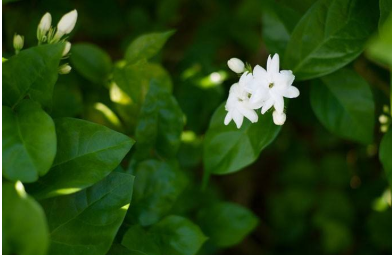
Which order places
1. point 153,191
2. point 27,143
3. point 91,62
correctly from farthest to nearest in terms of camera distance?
point 91,62 → point 153,191 → point 27,143

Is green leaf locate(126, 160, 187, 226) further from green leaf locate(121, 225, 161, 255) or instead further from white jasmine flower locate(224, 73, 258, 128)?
white jasmine flower locate(224, 73, 258, 128)

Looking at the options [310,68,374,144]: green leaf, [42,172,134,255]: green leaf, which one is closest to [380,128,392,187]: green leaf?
[310,68,374,144]: green leaf

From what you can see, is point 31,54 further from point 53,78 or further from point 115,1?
point 115,1

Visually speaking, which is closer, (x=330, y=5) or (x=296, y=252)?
(x=330, y=5)

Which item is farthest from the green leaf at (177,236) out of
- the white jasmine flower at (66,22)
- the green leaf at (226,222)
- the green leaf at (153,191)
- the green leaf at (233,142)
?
the white jasmine flower at (66,22)

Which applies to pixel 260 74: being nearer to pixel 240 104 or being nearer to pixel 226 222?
pixel 240 104

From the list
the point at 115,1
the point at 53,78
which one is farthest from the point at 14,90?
the point at 115,1

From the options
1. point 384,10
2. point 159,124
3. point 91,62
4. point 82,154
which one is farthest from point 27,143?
point 384,10
